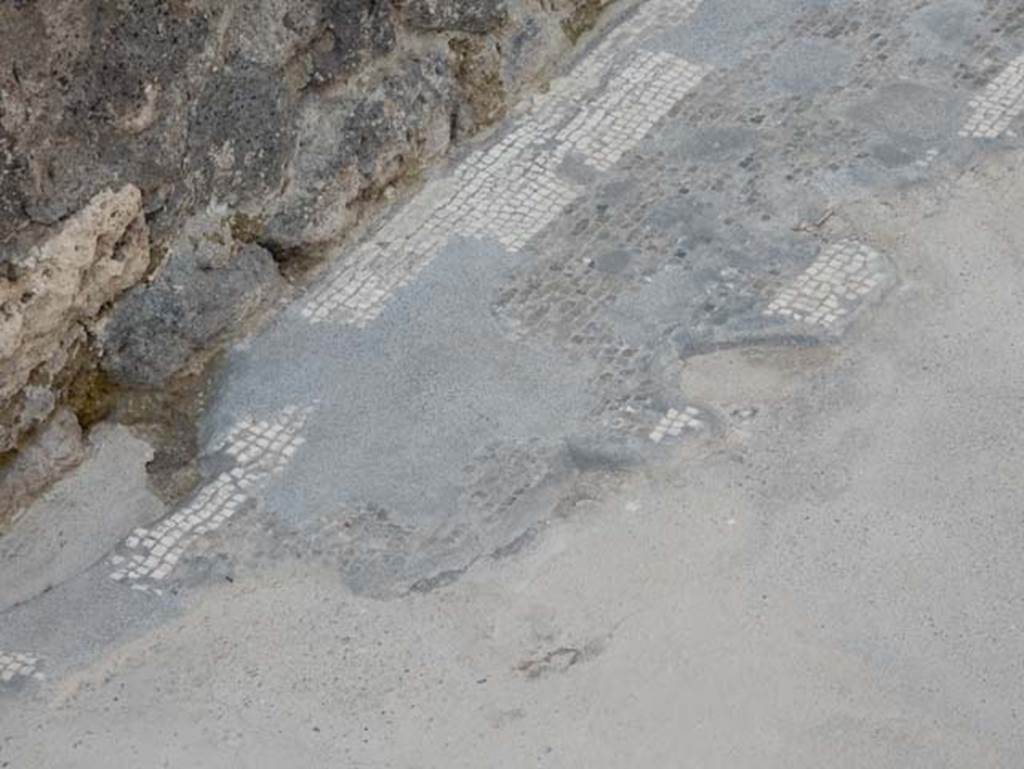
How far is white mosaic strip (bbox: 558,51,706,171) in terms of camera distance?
13125 mm

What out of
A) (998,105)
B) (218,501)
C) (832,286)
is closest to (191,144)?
(218,501)

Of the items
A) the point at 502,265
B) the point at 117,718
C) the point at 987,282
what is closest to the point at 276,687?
the point at 117,718

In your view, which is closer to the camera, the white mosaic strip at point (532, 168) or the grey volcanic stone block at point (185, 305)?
the grey volcanic stone block at point (185, 305)

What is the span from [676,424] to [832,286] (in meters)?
1.44

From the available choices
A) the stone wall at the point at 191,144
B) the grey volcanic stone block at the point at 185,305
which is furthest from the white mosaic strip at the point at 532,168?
the grey volcanic stone block at the point at 185,305

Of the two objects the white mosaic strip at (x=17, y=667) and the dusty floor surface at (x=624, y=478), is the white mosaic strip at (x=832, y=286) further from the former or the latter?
the white mosaic strip at (x=17, y=667)

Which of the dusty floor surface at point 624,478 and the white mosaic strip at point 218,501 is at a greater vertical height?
the white mosaic strip at point 218,501

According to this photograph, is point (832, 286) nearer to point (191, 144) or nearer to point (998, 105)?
point (998, 105)

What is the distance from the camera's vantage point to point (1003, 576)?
1038 cm

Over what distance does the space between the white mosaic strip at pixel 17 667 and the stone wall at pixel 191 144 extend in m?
1.23

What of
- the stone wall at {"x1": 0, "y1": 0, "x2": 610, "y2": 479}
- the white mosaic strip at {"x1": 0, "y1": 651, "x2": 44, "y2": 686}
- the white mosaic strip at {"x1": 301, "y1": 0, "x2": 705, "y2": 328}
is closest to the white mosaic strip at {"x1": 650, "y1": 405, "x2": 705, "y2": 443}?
the white mosaic strip at {"x1": 301, "y1": 0, "x2": 705, "y2": 328}

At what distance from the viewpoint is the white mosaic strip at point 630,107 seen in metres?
13.1

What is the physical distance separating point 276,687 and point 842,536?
2960 mm

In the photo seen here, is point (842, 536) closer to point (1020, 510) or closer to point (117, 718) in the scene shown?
point (1020, 510)
